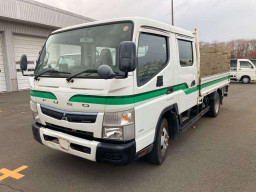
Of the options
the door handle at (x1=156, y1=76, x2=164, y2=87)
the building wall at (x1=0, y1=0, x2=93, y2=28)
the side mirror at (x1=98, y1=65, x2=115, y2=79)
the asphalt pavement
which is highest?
the building wall at (x1=0, y1=0, x2=93, y2=28)

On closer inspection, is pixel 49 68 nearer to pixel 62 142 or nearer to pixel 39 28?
pixel 62 142

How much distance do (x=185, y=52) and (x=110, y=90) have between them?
7.37 ft

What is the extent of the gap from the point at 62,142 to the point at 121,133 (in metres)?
0.93

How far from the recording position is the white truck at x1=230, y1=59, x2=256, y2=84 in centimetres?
1644

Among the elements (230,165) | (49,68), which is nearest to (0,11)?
(49,68)

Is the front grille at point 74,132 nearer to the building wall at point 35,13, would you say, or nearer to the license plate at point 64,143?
the license plate at point 64,143

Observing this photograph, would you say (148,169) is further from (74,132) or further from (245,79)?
(245,79)

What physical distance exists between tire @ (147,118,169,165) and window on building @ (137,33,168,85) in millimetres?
867

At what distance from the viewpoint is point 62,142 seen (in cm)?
295

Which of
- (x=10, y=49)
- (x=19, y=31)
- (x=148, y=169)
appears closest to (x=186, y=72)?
(x=148, y=169)

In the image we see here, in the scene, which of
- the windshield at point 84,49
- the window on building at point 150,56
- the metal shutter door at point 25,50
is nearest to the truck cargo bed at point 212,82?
the window on building at point 150,56

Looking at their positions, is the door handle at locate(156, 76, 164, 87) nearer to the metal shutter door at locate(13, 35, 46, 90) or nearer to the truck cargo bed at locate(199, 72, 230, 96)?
the truck cargo bed at locate(199, 72, 230, 96)

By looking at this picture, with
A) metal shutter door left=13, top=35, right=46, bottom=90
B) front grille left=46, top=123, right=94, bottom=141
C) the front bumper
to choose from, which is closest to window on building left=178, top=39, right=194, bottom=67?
the front bumper

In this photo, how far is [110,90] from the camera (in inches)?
97.7
